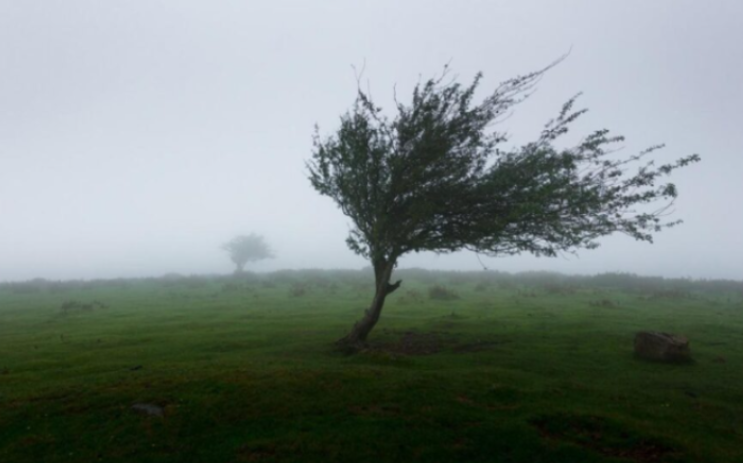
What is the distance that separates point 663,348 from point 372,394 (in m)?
13.0

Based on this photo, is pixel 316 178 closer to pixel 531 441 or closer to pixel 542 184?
pixel 542 184

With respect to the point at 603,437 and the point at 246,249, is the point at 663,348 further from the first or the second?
the point at 246,249

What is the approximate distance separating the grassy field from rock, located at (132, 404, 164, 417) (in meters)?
0.06

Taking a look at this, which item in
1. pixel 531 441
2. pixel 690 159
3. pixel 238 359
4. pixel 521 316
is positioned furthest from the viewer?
pixel 521 316

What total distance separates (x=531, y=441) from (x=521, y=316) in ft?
76.8

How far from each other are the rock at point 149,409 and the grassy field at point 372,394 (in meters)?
0.06

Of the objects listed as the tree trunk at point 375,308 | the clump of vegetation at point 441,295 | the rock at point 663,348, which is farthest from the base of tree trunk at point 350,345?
the clump of vegetation at point 441,295

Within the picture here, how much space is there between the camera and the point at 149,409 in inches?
506

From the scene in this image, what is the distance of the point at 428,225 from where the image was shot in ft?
71.8

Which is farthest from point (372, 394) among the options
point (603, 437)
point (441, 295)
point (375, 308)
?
point (441, 295)

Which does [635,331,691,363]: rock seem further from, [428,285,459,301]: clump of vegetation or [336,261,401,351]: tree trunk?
[428,285,459,301]: clump of vegetation

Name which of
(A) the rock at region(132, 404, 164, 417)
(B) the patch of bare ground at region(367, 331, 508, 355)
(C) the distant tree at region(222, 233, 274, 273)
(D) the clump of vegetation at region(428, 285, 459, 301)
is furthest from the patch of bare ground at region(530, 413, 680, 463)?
(C) the distant tree at region(222, 233, 274, 273)

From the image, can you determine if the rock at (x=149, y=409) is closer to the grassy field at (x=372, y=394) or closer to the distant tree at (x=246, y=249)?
the grassy field at (x=372, y=394)

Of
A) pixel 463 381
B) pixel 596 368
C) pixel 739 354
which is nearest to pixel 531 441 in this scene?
pixel 463 381
